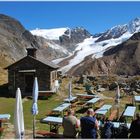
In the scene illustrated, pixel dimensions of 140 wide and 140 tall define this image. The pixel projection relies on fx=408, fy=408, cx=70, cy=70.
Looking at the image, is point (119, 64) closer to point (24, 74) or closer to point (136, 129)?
point (24, 74)

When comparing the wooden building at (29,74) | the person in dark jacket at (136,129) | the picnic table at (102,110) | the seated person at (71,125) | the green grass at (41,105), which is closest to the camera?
the person in dark jacket at (136,129)

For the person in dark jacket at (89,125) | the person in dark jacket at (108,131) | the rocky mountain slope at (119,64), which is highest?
the rocky mountain slope at (119,64)

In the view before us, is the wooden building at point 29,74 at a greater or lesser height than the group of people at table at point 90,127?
greater

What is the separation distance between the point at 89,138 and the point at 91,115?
28.8 inches

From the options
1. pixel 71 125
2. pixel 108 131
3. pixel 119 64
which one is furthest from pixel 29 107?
pixel 119 64

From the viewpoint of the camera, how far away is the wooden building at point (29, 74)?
1297 inches

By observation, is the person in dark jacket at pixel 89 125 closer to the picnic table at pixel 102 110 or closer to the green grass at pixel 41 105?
the green grass at pixel 41 105

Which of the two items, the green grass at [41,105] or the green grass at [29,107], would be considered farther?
the green grass at [29,107]

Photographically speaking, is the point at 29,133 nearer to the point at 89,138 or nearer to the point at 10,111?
the point at 89,138

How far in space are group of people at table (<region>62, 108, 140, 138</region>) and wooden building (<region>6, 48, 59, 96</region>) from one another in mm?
18730

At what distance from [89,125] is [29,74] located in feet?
69.2

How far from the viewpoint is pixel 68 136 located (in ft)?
43.9

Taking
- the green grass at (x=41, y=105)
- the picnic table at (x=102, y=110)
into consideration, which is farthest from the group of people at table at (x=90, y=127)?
the picnic table at (x=102, y=110)

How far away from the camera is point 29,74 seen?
1309 inches
